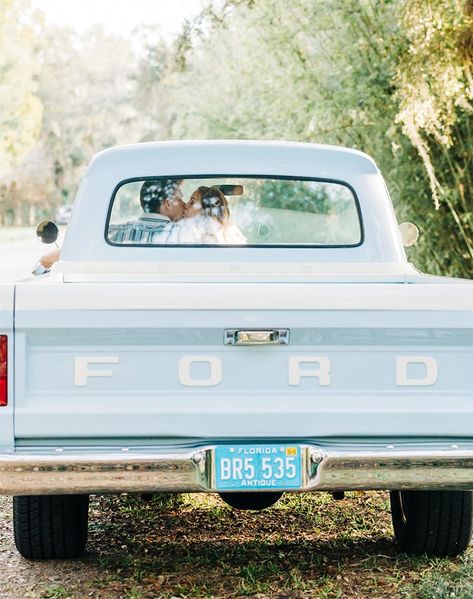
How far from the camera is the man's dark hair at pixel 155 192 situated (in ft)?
16.9

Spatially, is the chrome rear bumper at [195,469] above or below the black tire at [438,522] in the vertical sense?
above

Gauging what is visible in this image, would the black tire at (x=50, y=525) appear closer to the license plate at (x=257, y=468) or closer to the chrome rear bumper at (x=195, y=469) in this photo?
the chrome rear bumper at (x=195, y=469)

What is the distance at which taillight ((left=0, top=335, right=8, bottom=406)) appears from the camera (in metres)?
3.35

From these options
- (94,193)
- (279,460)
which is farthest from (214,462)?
(94,193)

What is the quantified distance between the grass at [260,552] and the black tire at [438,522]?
0.22 ft

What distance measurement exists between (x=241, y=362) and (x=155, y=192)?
75.0 inches

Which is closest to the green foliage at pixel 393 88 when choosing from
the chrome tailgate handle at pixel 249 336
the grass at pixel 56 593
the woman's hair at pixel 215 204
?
the woman's hair at pixel 215 204

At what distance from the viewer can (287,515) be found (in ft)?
17.2

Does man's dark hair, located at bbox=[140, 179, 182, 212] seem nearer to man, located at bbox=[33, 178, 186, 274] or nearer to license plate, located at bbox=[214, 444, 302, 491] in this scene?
A: man, located at bbox=[33, 178, 186, 274]

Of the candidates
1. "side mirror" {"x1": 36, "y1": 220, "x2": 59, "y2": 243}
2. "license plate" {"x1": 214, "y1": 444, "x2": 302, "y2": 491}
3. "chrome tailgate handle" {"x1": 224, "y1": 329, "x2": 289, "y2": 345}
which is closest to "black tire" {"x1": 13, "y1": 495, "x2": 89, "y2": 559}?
"license plate" {"x1": 214, "y1": 444, "x2": 302, "y2": 491}

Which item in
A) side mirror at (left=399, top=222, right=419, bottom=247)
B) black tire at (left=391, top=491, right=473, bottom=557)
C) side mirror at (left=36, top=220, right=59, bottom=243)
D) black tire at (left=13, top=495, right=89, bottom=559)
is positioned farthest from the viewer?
side mirror at (left=36, top=220, right=59, bottom=243)

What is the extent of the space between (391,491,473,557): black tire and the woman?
64.5 inches

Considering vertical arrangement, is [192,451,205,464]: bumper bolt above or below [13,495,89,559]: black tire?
above

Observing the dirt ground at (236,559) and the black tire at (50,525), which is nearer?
the dirt ground at (236,559)
